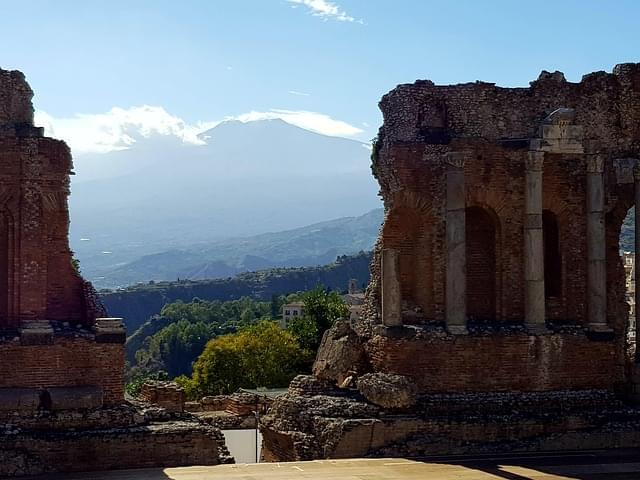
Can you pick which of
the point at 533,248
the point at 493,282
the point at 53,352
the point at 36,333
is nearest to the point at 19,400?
the point at 53,352

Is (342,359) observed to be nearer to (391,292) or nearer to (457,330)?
(391,292)

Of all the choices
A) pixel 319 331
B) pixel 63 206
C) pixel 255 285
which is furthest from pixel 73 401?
pixel 255 285

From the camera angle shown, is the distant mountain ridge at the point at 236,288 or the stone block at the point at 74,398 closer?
the stone block at the point at 74,398

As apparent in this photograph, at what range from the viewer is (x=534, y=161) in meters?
24.1

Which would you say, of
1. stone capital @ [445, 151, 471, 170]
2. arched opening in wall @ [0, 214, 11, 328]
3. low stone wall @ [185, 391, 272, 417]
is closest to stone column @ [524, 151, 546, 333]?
stone capital @ [445, 151, 471, 170]

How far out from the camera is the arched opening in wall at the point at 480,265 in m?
24.8

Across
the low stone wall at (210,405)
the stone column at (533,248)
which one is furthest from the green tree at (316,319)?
the stone column at (533,248)

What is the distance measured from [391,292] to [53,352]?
26.3ft

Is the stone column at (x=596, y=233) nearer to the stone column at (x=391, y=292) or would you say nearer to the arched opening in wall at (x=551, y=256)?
the arched opening in wall at (x=551, y=256)

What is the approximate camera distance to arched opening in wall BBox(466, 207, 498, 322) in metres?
24.8

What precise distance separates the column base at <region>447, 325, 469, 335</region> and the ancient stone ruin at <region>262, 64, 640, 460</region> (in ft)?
0.12

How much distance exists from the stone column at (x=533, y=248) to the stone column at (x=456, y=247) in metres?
1.64

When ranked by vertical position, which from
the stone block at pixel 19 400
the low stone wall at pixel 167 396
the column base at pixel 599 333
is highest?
the column base at pixel 599 333

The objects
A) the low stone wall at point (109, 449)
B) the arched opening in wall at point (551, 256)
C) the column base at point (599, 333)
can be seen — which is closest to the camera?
the low stone wall at point (109, 449)
